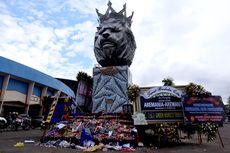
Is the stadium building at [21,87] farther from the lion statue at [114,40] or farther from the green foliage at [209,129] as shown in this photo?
the green foliage at [209,129]

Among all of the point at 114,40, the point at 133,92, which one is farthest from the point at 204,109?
the point at 114,40

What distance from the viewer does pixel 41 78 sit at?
134 feet

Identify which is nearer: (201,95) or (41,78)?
(201,95)

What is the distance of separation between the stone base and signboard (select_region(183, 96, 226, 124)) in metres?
17.5

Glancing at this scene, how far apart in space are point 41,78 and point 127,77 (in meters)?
18.7

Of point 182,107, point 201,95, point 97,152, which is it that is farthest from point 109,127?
point 201,95

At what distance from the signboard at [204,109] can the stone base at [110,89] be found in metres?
17.5

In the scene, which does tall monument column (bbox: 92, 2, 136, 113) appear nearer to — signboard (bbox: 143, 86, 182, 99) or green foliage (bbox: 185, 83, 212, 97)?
signboard (bbox: 143, 86, 182, 99)

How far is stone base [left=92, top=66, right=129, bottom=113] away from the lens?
29266 millimetres

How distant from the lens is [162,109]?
1199 centimetres

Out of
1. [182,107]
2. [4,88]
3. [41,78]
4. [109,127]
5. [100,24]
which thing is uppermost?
[100,24]

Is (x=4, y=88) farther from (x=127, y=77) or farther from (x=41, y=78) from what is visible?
(x=127, y=77)

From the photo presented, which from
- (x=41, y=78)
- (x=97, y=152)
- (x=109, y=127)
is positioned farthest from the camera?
(x=41, y=78)

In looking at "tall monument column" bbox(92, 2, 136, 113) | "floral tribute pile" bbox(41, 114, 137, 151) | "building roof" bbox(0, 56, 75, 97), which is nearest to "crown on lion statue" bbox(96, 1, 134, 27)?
"tall monument column" bbox(92, 2, 136, 113)
